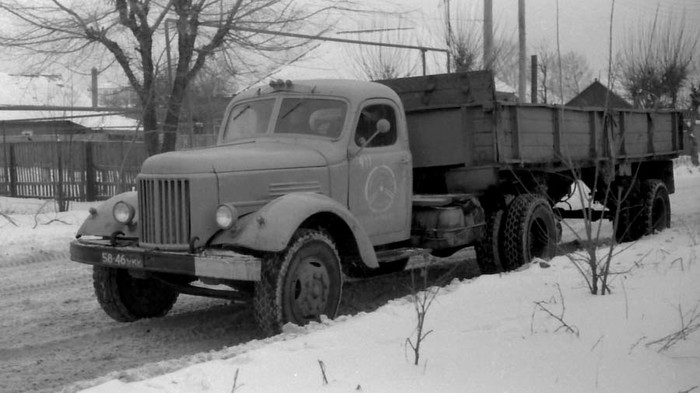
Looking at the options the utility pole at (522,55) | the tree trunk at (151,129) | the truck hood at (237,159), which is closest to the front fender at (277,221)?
the truck hood at (237,159)

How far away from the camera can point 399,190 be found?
7.64 metres

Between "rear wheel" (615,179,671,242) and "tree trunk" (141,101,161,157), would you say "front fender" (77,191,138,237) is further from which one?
"tree trunk" (141,101,161,157)

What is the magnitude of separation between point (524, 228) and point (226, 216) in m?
3.85

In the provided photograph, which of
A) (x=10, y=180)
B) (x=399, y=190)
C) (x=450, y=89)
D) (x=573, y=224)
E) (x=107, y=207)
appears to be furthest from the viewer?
(x=10, y=180)

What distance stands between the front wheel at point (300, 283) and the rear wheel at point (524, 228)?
293 centimetres

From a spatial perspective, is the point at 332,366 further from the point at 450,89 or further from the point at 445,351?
the point at 450,89

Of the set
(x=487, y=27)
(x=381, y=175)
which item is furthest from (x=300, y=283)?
(x=487, y=27)

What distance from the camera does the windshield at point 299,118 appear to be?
23.7 ft

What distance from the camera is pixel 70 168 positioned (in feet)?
58.1

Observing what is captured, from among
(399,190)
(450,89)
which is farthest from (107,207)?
(450,89)

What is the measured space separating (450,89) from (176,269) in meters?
4.10

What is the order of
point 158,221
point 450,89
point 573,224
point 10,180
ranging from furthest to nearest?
point 10,180, point 573,224, point 450,89, point 158,221

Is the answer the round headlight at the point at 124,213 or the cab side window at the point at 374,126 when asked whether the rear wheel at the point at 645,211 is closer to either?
the cab side window at the point at 374,126

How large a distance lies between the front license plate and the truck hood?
2.05ft
